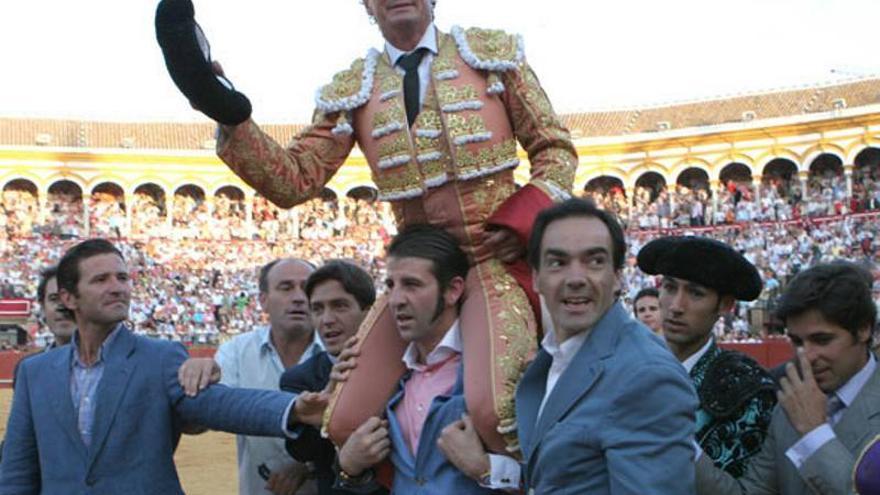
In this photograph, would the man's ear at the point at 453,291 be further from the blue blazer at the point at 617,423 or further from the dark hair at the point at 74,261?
the dark hair at the point at 74,261

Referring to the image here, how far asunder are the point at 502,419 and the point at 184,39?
1.10 metres

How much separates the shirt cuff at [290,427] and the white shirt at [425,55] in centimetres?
87

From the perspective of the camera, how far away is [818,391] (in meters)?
2.15

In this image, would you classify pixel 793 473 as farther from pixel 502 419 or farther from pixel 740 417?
pixel 502 419

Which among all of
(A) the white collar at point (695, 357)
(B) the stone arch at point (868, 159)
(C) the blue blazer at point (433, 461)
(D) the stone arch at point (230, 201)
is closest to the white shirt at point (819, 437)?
(A) the white collar at point (695, 357)

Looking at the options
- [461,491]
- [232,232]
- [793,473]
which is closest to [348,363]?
[461,491]

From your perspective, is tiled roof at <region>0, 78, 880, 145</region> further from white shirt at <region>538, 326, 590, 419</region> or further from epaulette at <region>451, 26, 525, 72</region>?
white shirt at <region>538, 326, 590, 419</region>

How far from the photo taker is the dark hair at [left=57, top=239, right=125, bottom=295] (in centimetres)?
273

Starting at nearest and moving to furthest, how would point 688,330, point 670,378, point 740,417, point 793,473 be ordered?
point 670,378 → point 793,473 → point 740,417 → point 688,330

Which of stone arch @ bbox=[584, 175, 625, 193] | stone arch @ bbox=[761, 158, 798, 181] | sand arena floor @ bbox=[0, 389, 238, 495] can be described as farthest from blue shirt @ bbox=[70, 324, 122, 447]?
stone arch @ bbox=[584, 175, 625, 193]

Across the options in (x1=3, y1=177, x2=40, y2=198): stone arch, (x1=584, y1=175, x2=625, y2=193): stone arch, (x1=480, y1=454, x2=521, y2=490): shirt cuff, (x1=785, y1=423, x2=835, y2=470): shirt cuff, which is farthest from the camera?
(x1=584, y1=175, x2=625, y2=193): stone arch

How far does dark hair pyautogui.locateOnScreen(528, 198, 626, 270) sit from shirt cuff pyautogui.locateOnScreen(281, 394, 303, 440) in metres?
0.78

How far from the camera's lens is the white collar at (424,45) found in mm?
2756

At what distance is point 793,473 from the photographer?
2213 millimetres
